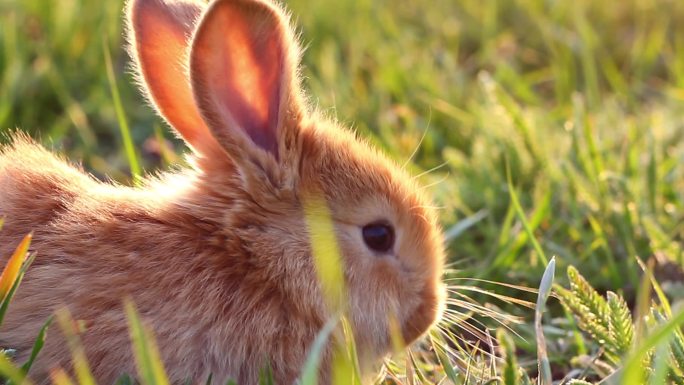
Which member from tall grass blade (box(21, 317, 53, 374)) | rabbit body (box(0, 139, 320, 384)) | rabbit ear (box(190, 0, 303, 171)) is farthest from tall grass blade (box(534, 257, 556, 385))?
tall grass blade (box(21, 317, 53, 374))

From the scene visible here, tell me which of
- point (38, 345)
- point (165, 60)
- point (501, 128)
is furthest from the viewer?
point (501, 128)

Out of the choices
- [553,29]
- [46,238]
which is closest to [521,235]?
[46,238]

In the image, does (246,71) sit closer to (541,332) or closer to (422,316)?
(422,316)

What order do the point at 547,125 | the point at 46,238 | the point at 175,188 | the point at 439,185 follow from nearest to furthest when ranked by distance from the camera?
the point at 46,238
the point at 175,188
the point at 439,185
the point at 547,125

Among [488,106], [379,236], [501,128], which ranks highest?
[488,106]

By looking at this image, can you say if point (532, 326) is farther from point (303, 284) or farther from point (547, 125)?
point (547, 125)

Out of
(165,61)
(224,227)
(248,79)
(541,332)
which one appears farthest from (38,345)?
(541,332)

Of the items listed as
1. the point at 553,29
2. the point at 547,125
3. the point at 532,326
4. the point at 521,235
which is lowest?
the point at 532,326

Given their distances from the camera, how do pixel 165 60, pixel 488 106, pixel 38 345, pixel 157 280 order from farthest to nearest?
1. pixel 488 106
2. pixel 165 60
3. pixel 157 280
4. pixel 38 345
